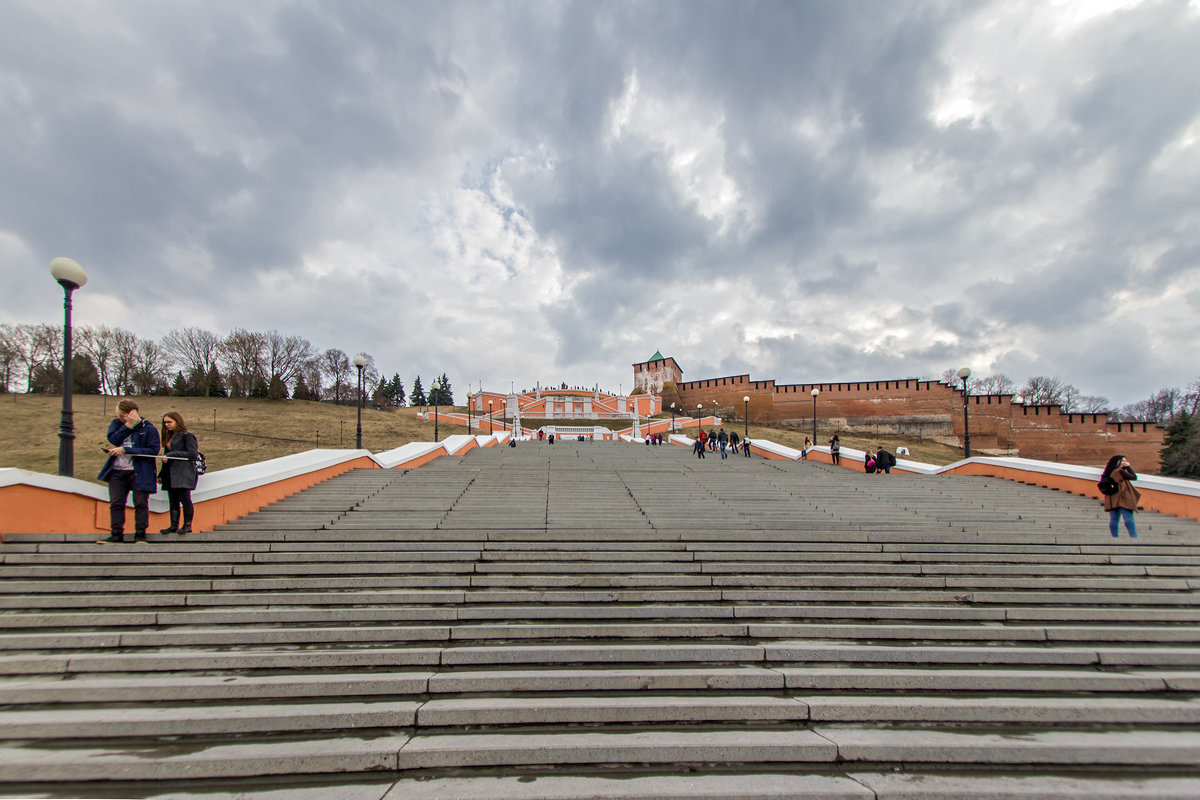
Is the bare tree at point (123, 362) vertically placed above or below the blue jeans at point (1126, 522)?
above

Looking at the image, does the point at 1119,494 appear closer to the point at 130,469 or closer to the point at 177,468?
the point at 177,468

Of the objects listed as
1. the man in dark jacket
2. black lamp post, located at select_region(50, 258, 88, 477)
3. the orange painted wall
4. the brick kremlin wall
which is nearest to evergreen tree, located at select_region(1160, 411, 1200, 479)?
the brick kremlin wall

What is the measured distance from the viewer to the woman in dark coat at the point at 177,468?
4941mm

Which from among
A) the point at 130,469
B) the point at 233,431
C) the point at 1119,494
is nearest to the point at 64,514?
the point at 130,469

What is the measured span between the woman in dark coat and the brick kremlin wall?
45576mm

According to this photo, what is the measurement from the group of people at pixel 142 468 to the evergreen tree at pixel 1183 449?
42.3m

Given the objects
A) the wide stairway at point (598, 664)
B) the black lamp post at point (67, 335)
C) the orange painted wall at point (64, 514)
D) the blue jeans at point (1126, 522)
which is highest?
the black lamp post at point (67, 335)

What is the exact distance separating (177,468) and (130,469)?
1.18 feet

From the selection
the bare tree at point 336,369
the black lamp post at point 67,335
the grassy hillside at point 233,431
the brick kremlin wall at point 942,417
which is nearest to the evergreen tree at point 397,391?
the bare tree at point 336,369

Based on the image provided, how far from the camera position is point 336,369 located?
225 ft

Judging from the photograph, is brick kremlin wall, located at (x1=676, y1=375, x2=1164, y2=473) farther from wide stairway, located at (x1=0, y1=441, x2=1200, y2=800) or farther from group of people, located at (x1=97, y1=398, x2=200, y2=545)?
group of people, located at (x1=97, y1=398, x2=200, y2=545)

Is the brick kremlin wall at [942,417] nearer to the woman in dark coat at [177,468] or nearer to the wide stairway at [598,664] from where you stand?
the wide stairway at [598,664]

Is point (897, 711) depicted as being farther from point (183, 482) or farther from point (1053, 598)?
point (183, 482)

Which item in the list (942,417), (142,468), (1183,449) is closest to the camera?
(142,468)
